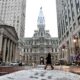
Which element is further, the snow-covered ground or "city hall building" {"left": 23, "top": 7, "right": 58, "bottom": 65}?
"city hall building" {"left": 23, "top": 7, "right": 58, "bottom": 65}

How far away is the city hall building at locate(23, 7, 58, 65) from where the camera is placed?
9631 centimetres

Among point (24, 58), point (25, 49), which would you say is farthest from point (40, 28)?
point (24, 58)

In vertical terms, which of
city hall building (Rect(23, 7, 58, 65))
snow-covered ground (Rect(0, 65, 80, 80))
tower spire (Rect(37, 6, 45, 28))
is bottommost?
snow-covered ground (Rect(0, 65, 80, 80))

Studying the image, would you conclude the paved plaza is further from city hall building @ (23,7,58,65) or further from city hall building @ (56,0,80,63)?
city hall building @ (23,7,58,65)

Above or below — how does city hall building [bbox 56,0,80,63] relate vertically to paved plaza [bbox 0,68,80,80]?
above

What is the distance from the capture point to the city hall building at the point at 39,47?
316 ft

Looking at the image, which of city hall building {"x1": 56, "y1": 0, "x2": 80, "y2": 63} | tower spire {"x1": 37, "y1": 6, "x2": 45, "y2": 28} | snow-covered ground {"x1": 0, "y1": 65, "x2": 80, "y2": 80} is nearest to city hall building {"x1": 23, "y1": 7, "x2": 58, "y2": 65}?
tower spire {"x1": 37, "y1": 6, "x2": 45, "y2": 28}

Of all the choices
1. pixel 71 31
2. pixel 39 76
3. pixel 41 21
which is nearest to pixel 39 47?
pixel 41 21

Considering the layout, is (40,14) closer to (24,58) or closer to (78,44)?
(24,58)

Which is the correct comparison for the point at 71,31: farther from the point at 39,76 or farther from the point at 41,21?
the point at 41,21

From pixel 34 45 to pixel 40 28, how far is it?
1786 centimetres

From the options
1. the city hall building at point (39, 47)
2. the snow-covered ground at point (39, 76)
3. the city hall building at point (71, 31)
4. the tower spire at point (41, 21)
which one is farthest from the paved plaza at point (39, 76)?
the tower spire at point (41, 21)

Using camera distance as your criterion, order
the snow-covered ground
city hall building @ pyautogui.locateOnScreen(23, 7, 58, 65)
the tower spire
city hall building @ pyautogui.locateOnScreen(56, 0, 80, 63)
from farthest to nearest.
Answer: the tower spire
city hall building @ pyautogui.locateOnScreen(23, 7, 58, 65)
city hall building @ pyautogui.locateOnScreen(56, 0, 80, 63)
the snow-covered ground

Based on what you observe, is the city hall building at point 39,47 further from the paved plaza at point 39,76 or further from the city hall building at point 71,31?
the paved plaza at point 39,76
